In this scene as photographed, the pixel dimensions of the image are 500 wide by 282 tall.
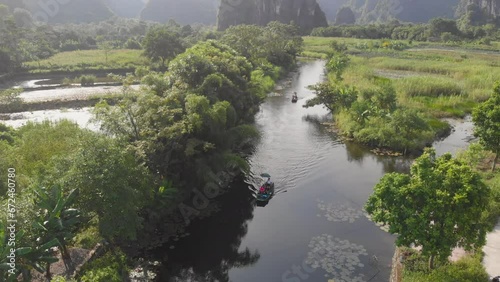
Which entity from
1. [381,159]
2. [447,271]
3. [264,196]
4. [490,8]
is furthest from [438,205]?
[490,8]

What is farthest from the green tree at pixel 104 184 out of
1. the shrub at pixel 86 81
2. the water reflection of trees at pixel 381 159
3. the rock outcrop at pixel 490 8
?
the rock outcrop at pixel 490 8

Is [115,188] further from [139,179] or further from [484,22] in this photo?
[484,22]

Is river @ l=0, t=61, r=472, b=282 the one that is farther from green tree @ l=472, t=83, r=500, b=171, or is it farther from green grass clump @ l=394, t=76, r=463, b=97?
green grass clump @ l=394, t=76, r=463, b=97

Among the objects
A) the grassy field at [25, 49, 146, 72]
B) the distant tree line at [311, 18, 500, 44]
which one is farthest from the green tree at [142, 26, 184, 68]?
the distant tree line at [311, 18, 500, 44]

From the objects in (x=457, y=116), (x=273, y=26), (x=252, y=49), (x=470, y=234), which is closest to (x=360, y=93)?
(x=457, y=116)

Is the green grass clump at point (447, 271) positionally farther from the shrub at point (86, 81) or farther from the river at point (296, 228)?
the shrub at point (86, 81)

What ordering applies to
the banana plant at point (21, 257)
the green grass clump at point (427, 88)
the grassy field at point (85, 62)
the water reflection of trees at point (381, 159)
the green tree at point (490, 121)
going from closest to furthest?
1. the banana plant at point (21, 257)
2. the green tree at point (490, 121)
3. the water reflection of trees at point (381, 159)
4. the green grass clump at point (427, 88)
5. the grassy field at point (85, 62)

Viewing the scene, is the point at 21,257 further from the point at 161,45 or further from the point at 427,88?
the point at 161,45
